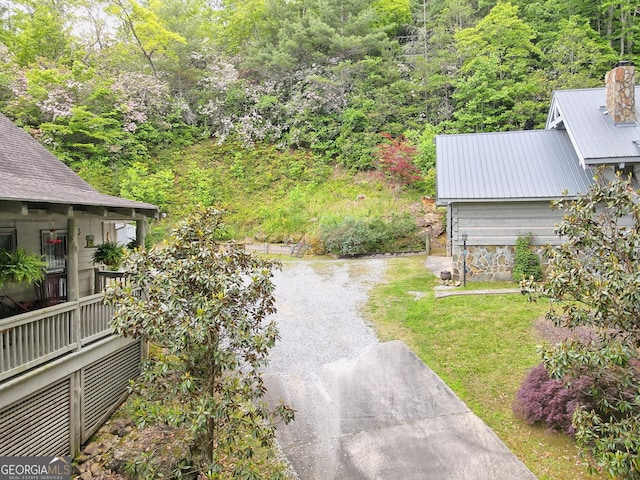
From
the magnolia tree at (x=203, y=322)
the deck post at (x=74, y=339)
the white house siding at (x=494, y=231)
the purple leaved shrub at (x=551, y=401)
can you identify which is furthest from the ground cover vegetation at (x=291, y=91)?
the magnolia tree at (x=203, y=322)

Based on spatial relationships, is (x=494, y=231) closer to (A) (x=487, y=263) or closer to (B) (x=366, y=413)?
(A) (x=487, y=263)

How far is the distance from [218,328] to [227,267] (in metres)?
0.68

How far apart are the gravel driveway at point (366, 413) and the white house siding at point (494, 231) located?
4885 millimetres

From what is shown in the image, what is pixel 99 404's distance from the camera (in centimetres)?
659

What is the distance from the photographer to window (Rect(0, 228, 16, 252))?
6.58 meters

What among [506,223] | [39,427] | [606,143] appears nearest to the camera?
[39,427]

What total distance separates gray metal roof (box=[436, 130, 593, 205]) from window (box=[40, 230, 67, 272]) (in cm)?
1048

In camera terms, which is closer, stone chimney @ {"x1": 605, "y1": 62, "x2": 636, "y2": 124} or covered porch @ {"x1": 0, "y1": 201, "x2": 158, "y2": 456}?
covered porch @ {"x1": 0, "y1": 201, "x2": 158, "y2": 456}

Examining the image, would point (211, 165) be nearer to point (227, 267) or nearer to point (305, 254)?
point (305, 254)

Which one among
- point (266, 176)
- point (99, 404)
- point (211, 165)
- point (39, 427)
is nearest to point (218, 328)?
point (39, 427)

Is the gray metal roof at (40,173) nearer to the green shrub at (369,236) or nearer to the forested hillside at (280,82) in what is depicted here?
the green shrub at (369,236)

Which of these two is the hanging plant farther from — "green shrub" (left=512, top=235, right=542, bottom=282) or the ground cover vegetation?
the ground cover vegetation

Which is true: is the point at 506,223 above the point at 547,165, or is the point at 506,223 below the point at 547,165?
below

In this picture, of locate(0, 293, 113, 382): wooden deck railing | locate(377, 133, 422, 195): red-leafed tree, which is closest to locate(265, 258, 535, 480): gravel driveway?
locate(0, 293, 113, 382): wooden deck railing
